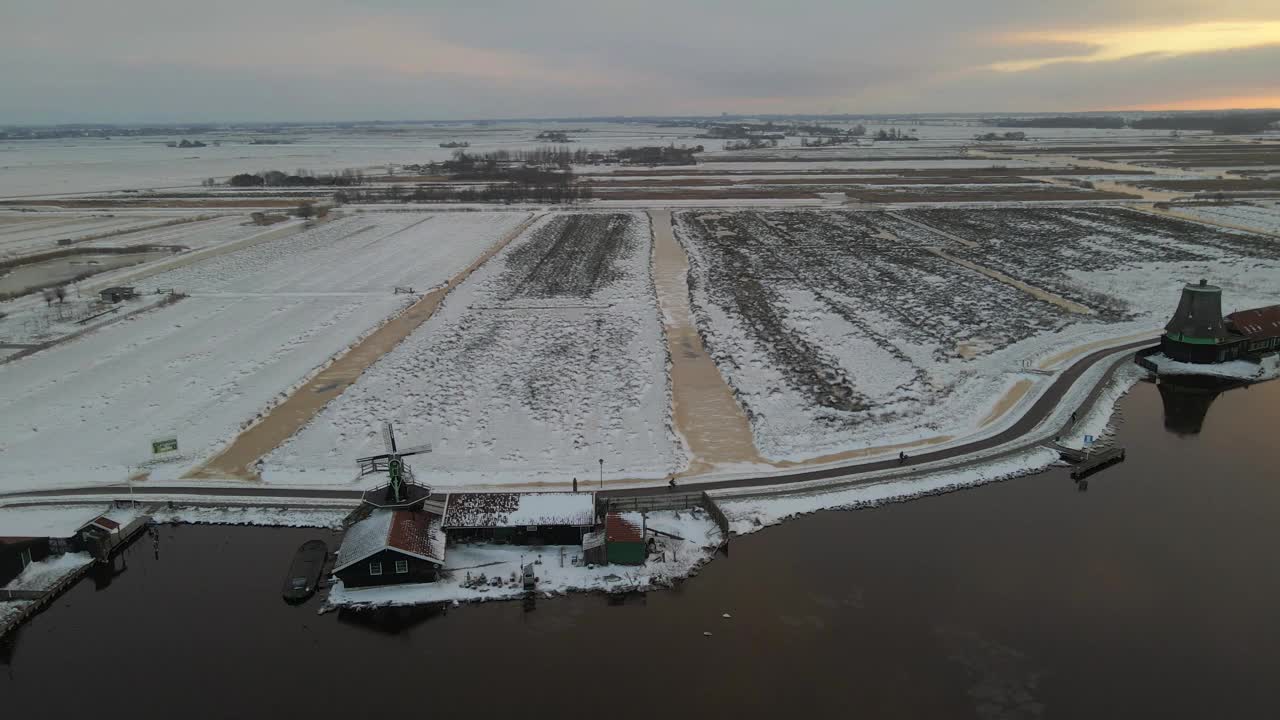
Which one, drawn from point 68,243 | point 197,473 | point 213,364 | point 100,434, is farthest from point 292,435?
point 68,243

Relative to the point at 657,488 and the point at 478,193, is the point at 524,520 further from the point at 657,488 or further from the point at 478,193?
the point at 478,193

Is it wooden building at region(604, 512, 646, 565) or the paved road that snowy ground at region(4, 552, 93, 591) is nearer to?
wooden building at region(604, 512, 646, 565)

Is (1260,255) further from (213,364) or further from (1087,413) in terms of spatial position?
(213,364)

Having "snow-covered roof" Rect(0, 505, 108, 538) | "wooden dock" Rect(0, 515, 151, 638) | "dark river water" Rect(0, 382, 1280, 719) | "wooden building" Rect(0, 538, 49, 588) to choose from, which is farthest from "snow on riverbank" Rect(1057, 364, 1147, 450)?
"wooden building" Rect(0, 538, 49, 588)

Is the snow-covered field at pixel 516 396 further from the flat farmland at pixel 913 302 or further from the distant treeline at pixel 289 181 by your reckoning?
the distant treeline at pixel 289 181

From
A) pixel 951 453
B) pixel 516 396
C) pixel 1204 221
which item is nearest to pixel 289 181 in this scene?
pixel 516 396

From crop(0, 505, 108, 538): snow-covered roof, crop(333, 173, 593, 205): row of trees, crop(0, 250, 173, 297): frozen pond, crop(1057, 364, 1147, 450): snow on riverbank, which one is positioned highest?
crop(333, 173, 593, 205): row of trees
